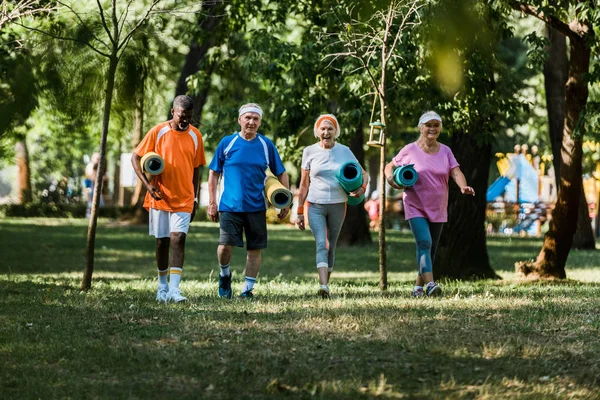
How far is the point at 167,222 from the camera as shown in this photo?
9898 millimetres

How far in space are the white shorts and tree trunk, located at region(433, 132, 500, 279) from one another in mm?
6510

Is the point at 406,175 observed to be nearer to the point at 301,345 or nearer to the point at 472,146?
the point at 301,345

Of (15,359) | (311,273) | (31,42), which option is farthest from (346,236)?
(15,359)

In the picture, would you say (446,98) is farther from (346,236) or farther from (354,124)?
(346,236)

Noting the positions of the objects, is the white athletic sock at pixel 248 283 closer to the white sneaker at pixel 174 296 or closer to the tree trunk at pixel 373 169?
the white sneaker at pixel 174 296

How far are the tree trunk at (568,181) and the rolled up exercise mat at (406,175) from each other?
399 centimetres

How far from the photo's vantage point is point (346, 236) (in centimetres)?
2767

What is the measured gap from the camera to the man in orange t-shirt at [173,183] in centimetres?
980

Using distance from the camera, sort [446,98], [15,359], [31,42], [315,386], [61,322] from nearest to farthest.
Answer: [315,386], [15,359], [61,322], [31,42], [446,98]

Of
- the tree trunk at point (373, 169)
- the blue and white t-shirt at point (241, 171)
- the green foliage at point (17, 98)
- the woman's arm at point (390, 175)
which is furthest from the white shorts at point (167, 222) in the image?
Result: the tree trunk at point (373, 169)

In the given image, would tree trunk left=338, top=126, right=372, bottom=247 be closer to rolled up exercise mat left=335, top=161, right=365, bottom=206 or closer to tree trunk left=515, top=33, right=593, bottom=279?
tree trunk left=515, top=33, right=593, bottom=279

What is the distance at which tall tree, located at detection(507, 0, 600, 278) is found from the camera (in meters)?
13.4

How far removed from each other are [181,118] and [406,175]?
2.26 metres

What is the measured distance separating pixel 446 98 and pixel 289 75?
2.76 meters
